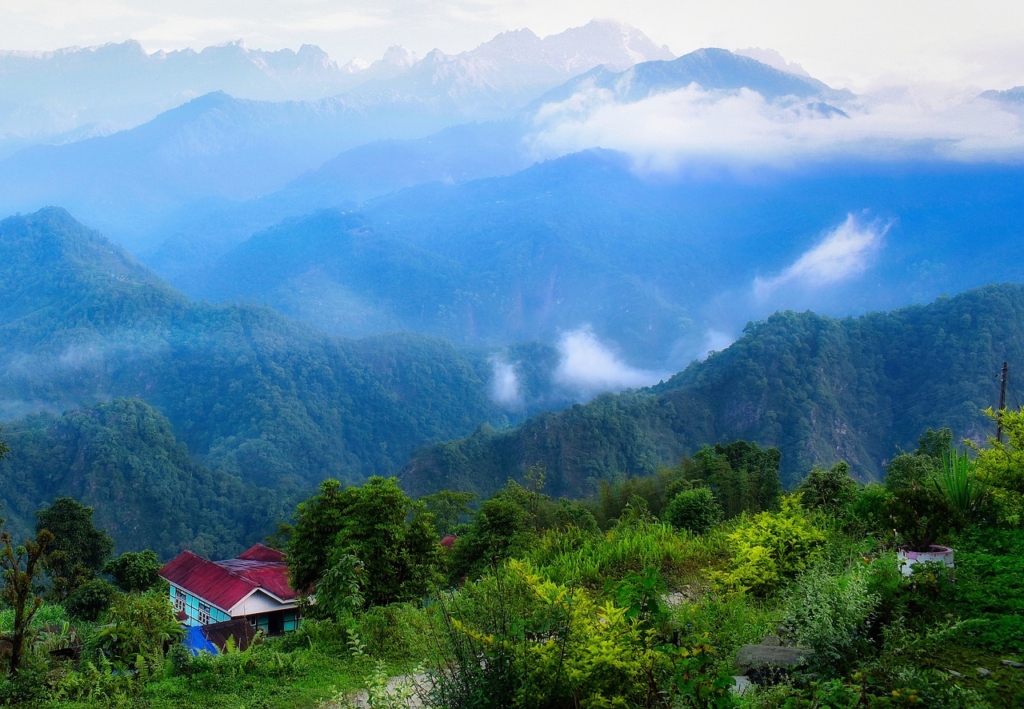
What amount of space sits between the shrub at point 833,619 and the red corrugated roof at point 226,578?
1990cm

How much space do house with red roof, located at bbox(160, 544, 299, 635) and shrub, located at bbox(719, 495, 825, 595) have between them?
17325 mm

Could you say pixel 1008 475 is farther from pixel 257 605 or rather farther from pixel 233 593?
pixel 233 593

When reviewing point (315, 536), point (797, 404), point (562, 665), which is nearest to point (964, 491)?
point (562, 665)

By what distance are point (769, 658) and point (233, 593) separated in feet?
70.4

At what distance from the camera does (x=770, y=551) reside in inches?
271

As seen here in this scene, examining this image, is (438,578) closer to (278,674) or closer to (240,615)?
(278,674)

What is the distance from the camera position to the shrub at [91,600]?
19.0 metres

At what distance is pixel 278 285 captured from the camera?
173m

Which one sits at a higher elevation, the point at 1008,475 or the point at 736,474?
the point at 1008,475

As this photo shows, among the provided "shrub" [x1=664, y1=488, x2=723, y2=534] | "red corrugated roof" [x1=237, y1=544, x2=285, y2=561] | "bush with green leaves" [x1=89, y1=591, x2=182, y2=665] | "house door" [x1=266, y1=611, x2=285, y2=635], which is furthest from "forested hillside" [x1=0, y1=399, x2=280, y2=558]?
"bush with green leaves" [x1=89, y1=591, x2=182, y2=665]

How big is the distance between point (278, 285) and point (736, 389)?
122215 mm

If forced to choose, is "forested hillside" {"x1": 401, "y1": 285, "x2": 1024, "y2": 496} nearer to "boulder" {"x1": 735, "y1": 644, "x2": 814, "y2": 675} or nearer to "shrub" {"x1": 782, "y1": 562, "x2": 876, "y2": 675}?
"shrub" {"x1": 782, "y1": 562, "x2": 876, "y2": 675}

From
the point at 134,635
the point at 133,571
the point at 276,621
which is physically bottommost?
the point at 276,621

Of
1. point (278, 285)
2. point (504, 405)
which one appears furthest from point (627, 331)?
point (278, 285)
